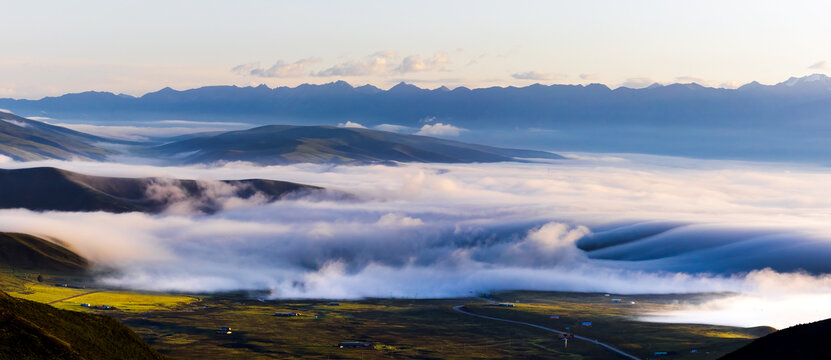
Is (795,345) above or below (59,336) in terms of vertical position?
above

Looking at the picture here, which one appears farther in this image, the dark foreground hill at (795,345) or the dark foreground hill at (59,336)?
the dark foreground hill at (795,345)

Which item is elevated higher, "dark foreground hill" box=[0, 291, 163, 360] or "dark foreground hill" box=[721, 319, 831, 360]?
"dark foreground hill" box=[721, 319, 831, 360]

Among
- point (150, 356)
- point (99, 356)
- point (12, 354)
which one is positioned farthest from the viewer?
point (150, 356)

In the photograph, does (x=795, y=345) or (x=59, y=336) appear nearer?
(x=59, y=336)

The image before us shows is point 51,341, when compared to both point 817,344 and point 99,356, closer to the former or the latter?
point 99,356

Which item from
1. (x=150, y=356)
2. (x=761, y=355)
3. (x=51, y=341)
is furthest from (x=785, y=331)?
(x=51, y=341)
